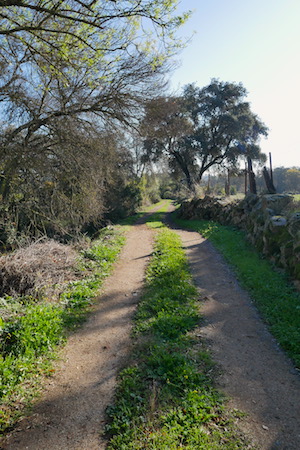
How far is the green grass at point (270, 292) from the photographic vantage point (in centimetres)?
507

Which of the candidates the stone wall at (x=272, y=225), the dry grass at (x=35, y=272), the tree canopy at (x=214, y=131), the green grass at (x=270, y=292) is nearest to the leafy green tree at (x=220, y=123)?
the tree canopy at (x=214, y=131)

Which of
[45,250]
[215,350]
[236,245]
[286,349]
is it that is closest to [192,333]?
[215,350]

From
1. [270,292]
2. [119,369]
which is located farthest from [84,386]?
[270,292]

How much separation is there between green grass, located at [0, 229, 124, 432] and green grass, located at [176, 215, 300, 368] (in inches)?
142

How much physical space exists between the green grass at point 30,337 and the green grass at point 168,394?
3.70ft

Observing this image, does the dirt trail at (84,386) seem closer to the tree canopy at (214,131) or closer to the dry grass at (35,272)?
the dry grass at (35,272)

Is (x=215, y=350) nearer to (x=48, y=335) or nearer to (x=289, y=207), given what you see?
(x=48, y=335)

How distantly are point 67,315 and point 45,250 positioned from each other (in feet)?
9.77

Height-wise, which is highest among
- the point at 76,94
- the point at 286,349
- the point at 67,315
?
the point at 76,94

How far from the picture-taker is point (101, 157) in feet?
37.1

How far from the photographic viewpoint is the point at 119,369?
4219 mm

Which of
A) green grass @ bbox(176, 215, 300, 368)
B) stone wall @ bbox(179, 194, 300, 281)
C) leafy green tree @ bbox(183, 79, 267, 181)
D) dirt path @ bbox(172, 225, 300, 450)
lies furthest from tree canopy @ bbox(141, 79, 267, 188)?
dirt path @ bbox(172, 225, 300, 450)

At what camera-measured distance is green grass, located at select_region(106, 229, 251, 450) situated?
3.02m

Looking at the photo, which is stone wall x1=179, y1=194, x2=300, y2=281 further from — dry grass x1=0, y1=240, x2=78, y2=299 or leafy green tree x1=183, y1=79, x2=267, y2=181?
leafy green tree x1=183, y1=79, x2=267, y2=181
